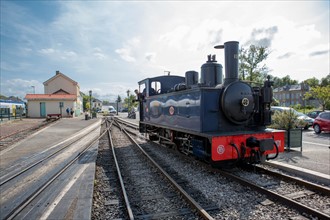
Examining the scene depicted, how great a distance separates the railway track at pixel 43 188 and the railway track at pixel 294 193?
3.58 meters

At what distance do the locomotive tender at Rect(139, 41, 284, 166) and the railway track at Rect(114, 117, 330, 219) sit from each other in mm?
558

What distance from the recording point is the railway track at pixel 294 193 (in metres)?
4.05

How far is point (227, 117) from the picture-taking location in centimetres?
639

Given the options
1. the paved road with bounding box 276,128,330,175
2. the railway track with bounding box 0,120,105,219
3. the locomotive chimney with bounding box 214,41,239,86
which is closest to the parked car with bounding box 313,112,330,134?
the paved road with bounding box 276,128,330,175

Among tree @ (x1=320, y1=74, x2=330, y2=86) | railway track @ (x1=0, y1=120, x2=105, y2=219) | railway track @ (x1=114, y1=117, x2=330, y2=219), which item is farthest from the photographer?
tree @ (x1=320, y1=74, x2=330, y2=86)

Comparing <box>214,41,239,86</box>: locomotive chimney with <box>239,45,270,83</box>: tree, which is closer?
<box>214,41,239,86</box>: locomotive chimney

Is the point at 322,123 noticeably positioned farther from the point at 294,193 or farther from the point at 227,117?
the point at 294,193

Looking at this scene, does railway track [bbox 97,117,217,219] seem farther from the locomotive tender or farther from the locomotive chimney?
the locomotive chimney

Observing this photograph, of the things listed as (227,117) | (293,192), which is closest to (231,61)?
(227,117)

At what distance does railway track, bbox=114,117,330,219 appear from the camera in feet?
13.3

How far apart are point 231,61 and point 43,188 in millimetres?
5858

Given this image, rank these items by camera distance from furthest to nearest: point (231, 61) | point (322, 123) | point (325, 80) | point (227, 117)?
point (325, 80) < point (322, 123) < point (231, 61) < point (227, 117)

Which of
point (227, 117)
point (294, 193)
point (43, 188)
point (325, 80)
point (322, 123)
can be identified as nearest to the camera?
point (294, 193)

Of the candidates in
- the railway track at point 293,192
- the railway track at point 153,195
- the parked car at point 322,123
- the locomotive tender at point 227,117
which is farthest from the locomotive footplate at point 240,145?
the parked car at point 322,123
